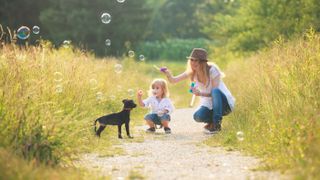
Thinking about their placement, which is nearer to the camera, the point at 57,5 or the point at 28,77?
the point at 28,77

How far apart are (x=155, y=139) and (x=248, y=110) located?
149cm

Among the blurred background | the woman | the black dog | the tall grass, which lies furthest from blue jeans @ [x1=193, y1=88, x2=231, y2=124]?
the blurred background

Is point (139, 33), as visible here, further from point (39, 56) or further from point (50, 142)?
point (50, 142)

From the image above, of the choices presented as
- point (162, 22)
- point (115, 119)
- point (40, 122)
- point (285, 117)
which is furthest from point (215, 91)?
point (162, 22)

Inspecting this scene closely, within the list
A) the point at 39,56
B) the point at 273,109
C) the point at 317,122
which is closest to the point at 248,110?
the point at 273,109

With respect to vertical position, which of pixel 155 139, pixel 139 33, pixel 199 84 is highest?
pixel 139 33

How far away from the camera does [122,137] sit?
960cm

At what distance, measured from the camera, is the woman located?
33.1ft

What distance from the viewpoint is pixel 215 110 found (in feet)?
33.0

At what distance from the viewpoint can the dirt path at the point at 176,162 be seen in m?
6.33

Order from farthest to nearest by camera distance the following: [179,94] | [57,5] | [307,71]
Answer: [57,5], [179,94], [307,71]

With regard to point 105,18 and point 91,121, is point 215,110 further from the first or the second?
point 105,18

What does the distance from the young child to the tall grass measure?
96 cm

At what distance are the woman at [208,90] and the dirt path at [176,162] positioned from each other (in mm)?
761
